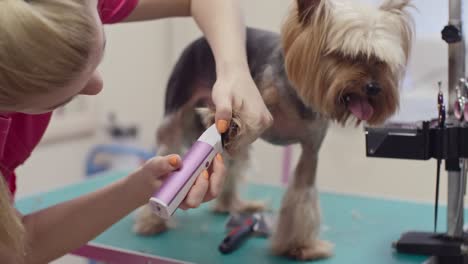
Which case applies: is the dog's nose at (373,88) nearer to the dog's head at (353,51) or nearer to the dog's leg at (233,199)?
the dog's head at (353,51)

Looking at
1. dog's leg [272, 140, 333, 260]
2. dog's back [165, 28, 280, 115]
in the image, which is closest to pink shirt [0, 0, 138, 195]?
dog's back [165, 28, 280, 115]

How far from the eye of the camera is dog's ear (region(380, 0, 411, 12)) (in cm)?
86

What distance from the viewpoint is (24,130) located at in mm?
926

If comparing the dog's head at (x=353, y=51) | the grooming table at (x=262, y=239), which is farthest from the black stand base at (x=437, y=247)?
the dog's head at (x=353, y=51)

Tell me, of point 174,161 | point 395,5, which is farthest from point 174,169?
point 395,5

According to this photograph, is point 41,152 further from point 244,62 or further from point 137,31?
point 244,62

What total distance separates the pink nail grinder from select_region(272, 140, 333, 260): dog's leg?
1.02ft

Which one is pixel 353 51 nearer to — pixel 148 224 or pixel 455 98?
pixel 455 98

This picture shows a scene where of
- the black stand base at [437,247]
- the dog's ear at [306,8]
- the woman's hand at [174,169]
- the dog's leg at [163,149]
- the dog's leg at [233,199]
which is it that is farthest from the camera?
the dog's leg at [233,199]

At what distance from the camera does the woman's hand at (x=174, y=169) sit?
0.68 meters

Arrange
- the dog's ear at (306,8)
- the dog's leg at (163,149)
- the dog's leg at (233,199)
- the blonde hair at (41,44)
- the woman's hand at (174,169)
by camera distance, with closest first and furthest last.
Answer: the blonde hair at (41,44), the woman's hand at (174,169), the dog's ear at (306,8), the dog's leg at (163,149), the dog's leg at (233,199)

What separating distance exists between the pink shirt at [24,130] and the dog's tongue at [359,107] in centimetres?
37

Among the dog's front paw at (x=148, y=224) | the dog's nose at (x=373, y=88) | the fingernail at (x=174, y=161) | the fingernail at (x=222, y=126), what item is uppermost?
the dog's nose at (x=373, y=88)

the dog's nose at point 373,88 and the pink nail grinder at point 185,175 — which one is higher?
the dog's nose at point 373,88
